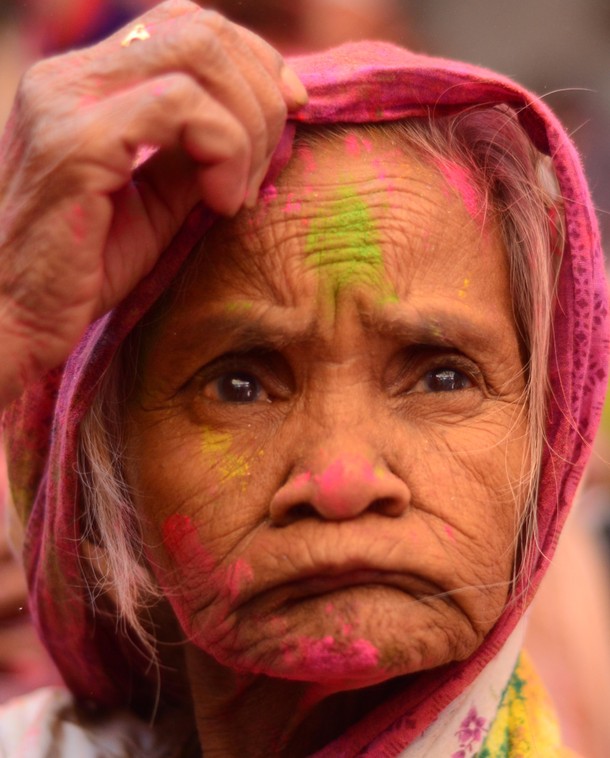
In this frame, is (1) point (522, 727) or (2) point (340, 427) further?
(1) point (522, 727)

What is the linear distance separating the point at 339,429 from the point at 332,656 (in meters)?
0.34

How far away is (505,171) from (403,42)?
7.34 ft

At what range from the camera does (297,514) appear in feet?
5.02

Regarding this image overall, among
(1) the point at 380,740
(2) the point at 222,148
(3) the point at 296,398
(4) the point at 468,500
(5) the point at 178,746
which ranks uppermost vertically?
(2) the point at 222,148

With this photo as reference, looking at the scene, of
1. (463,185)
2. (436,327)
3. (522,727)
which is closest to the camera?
(436,327)

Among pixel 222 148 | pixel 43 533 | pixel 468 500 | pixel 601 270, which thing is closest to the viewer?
pixel 222 148

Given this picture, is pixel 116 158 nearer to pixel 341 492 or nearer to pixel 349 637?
pixel 341 492

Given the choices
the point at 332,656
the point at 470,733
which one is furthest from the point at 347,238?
the point at 470,733

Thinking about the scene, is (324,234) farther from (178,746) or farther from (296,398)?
(178,746)

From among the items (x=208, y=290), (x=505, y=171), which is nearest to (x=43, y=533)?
(x=208, y=290)

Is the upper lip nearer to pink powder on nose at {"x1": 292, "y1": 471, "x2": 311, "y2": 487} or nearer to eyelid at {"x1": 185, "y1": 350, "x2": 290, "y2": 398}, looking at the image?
pink powder on nose at {"x1": 292, "y1": 471, "x2": 311, "y2": 487}

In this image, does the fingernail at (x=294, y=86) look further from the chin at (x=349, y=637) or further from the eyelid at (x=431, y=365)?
the chin at (x=349, y=637)

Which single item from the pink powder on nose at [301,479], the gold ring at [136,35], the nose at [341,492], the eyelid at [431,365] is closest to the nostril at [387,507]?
the nose at [341,492]

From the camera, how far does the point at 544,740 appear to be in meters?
1.83
